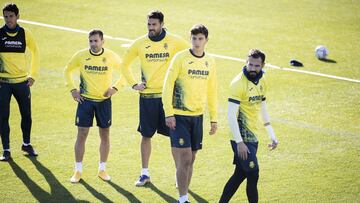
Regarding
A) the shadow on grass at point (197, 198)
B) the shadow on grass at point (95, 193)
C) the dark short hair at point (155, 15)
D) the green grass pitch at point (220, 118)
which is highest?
the dark short hair at point (155, 15)

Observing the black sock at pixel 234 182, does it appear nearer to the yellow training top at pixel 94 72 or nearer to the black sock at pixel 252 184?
the black sock at pixel 252 184

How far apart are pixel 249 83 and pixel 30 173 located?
402 centimetres

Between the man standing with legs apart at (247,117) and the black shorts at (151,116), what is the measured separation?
1732mm

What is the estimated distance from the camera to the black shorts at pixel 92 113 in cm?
919

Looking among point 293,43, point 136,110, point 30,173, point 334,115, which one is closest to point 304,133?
point 334,115

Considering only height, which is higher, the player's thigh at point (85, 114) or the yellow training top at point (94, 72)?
the yellow training top at point (94, 72)

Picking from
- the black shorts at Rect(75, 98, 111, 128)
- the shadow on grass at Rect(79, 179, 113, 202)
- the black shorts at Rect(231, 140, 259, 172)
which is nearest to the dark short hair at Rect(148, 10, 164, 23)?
the black shorts at Rect(75, 98, 111, 128)

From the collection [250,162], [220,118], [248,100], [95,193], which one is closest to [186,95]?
[248,100]

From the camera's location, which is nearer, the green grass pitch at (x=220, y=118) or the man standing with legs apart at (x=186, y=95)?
the man standing with legs apart at (x=186, y=95)

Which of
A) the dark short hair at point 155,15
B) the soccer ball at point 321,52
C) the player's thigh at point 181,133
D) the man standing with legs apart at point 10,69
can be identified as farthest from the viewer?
the soccer ball at point 321,52

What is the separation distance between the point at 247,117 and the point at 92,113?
2702 millimetres

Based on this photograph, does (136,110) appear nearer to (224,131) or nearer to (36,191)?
(224,131)

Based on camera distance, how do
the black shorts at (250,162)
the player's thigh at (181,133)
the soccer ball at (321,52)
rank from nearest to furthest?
the black shorts at (250,162)
the player's thigh at (181,133)
the soccer ball at (321,52)

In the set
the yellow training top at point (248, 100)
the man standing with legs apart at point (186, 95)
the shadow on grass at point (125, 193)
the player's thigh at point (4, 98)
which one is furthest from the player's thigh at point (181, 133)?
the player's thigh at point (4, 98)
